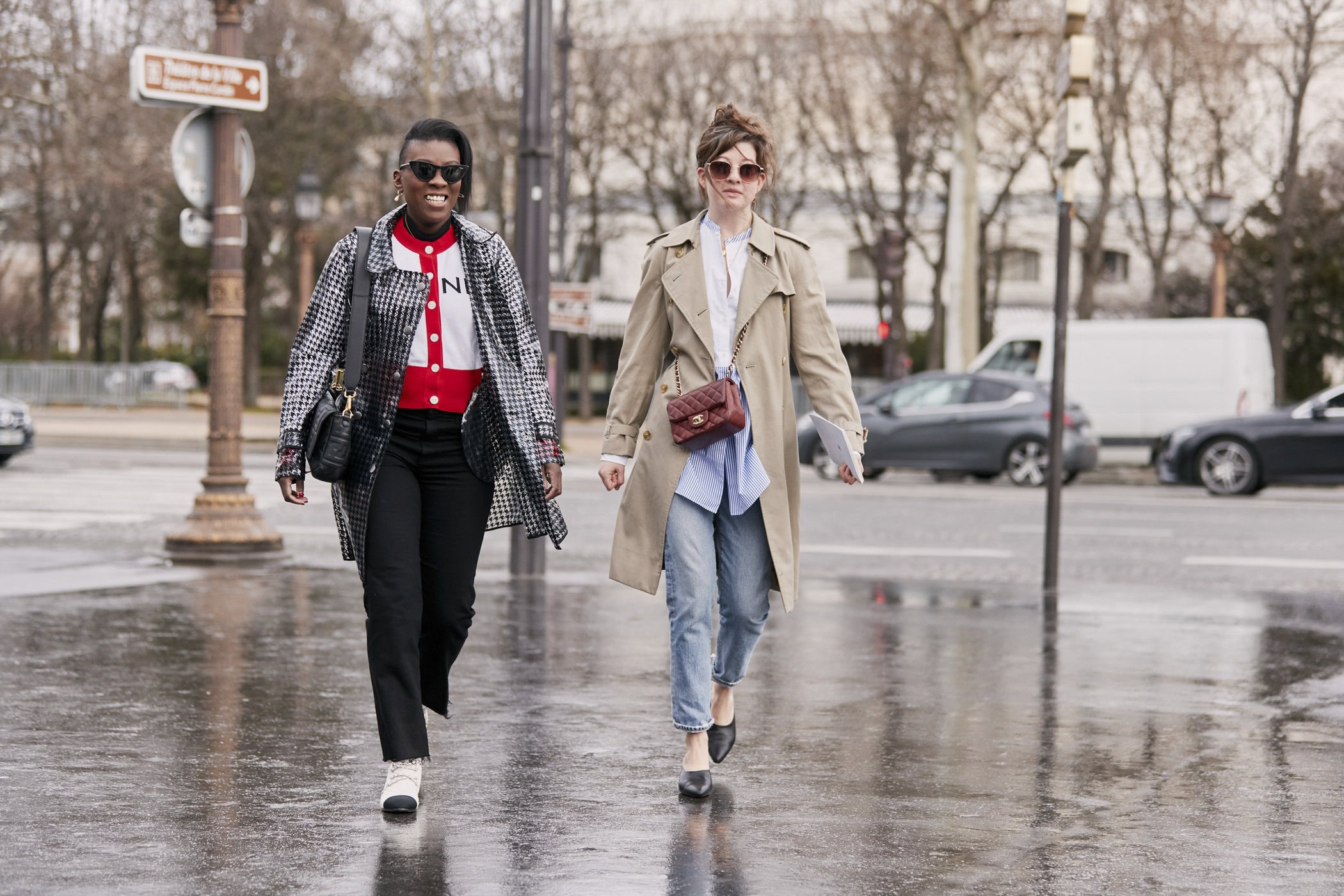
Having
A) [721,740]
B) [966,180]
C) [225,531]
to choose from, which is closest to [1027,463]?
[966,180]

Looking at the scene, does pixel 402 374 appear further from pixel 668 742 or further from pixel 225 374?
pixel 225 374

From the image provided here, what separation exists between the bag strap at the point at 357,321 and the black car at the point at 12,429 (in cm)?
1785

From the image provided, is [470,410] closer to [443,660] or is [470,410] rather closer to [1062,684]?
[443,660]

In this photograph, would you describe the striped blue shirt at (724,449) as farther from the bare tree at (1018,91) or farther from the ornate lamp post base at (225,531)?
the bare tree at (1018,91)

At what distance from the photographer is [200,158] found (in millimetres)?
11516

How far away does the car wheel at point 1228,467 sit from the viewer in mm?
20438

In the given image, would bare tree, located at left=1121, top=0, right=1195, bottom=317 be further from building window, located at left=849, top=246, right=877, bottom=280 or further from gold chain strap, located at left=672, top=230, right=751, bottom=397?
gold chain strap, located at left=672, top=230, right=751, bottom=397

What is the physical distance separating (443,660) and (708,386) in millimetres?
1094

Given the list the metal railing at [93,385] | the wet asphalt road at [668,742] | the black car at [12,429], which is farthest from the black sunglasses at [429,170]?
the metal railing at [93,385]

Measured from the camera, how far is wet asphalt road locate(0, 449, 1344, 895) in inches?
176

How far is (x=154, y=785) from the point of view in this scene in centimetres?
524

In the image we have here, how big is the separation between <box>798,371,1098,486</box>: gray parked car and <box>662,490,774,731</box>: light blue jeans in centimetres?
1660

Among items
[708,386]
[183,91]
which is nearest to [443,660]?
[708,386]

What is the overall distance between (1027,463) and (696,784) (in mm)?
17623
